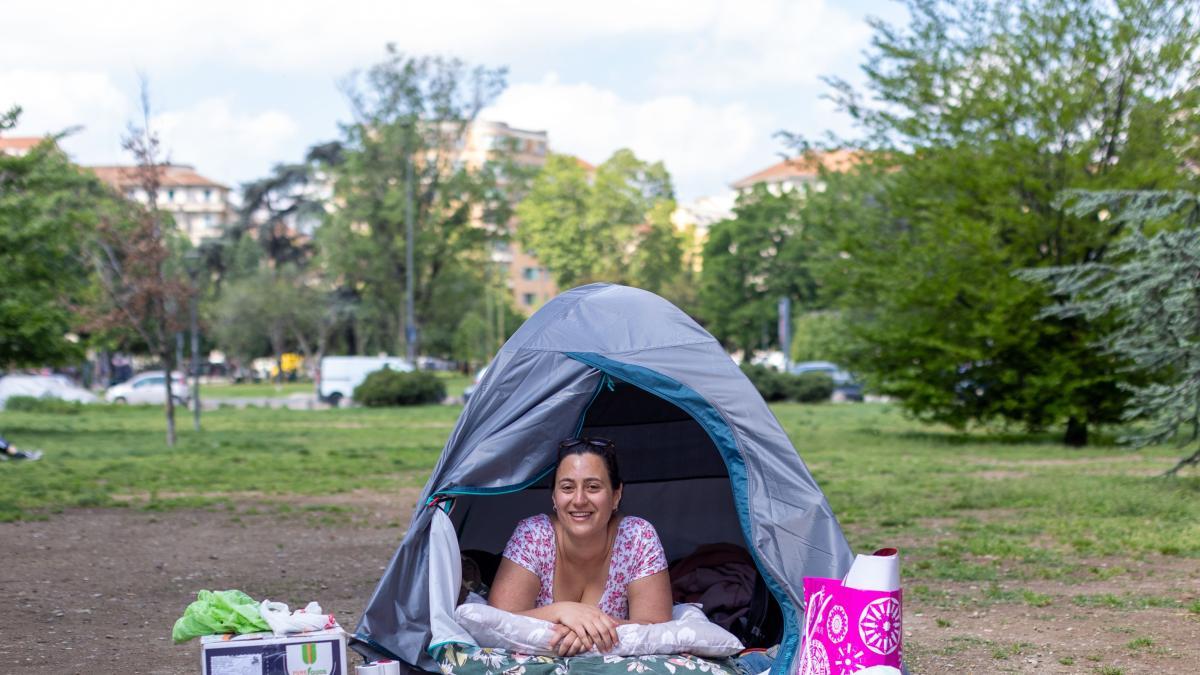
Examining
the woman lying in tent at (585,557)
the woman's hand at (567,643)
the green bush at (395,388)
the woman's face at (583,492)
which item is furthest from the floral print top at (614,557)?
the green bush at (395,388)

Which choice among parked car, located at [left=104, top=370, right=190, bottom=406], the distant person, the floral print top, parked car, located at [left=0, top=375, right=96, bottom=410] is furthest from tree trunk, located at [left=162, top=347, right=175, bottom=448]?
parked car, located at [left=104, top=370, right=190, bottom=406]

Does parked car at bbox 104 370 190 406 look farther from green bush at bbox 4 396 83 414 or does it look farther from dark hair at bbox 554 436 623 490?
dark hair at bbox 554 436 623 490

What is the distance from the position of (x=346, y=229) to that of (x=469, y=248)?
464 centimetres

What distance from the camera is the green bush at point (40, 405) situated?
31.5 metres

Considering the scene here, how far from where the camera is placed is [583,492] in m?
5.50

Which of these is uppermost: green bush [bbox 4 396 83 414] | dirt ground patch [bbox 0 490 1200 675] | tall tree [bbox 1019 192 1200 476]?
tall tree [bbox 1019 192 1200 476]

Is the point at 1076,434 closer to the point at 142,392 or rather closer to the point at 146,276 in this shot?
the point at 146,276

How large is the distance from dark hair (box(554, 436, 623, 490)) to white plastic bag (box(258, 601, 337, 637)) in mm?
1176

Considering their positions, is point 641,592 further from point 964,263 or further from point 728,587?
point 964,263

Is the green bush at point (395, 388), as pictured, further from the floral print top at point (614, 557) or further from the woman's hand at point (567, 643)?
the woman's hand at point (567, 643)

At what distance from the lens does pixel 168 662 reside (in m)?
6.18

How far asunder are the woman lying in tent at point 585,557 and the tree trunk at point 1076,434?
1506 centimetres

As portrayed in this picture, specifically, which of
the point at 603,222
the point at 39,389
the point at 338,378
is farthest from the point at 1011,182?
the point at 603,222

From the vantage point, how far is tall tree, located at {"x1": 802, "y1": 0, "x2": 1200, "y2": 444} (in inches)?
718
